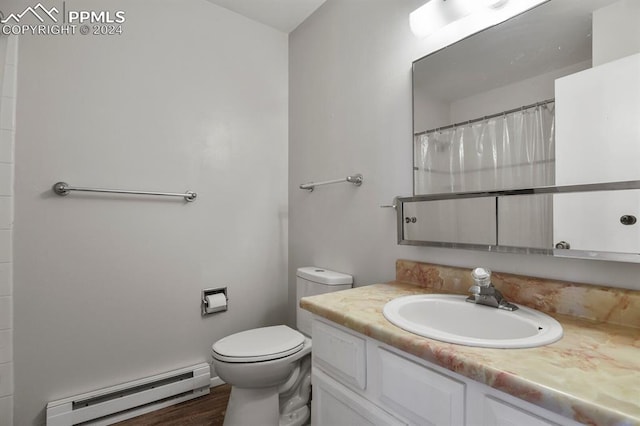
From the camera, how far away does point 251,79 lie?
206 centimetres

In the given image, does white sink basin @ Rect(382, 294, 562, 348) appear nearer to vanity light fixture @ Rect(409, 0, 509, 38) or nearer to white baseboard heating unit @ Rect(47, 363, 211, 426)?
vanity light fixture @ Rect(409, 0, 509, 38)

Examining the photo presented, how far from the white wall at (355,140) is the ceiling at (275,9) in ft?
0.21

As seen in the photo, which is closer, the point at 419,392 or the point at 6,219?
the point at 419,392

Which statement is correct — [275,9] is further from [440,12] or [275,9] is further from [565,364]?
[565,364]

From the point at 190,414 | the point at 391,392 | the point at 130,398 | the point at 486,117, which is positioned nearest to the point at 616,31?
the point at 486,117

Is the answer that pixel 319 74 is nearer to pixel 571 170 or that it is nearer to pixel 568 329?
pixel 571 170

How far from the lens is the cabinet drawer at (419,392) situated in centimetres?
67

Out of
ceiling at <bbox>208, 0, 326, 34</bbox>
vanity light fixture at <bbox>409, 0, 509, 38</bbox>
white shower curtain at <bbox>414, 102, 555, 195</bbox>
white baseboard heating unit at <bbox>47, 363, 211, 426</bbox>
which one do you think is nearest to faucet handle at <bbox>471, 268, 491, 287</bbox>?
white shower curtain at <bbox>414, 102, 555, 195</bbox>

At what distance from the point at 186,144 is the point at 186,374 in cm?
131

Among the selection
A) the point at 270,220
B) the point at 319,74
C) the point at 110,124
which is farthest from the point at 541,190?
the point at 110,124

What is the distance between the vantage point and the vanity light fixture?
1.14 metres

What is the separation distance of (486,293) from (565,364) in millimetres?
374

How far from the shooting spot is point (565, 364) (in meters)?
0.61

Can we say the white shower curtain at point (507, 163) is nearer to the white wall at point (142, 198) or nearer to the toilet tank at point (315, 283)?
the toilet tank at point (315, 283)
